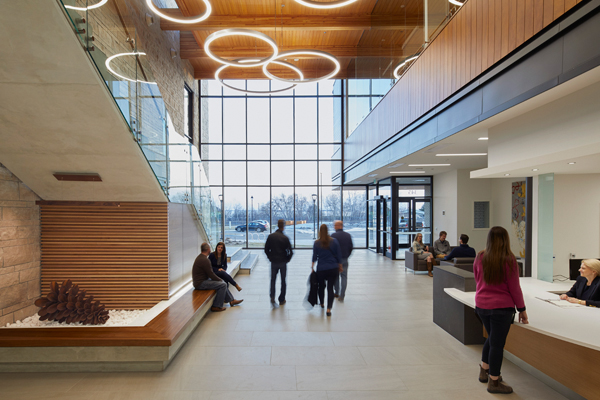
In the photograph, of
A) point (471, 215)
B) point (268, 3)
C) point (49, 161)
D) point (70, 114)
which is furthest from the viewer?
point (471, 215)

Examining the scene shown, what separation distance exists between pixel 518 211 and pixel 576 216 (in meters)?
6.08

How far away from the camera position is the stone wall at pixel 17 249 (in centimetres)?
520

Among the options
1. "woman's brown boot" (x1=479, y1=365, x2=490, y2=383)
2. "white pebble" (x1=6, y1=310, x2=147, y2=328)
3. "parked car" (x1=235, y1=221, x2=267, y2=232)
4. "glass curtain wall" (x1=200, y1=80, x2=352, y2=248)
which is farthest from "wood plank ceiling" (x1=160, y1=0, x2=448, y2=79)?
"parked car" (x1=235, y1=221, x2=267, y2=232)

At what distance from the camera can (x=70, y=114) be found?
4.28 m

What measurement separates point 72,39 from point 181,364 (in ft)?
12.3

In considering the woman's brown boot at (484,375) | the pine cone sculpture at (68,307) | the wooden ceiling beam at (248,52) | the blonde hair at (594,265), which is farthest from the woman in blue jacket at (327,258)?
the wooden ceiling beam at (248,52)

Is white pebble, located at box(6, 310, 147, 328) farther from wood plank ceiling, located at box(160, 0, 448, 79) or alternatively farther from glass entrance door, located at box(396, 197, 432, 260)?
glass entrance door, located at box(396, 197, 432, 260)

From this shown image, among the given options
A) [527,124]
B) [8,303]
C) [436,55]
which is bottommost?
[8,303]

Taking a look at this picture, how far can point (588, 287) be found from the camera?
410cm

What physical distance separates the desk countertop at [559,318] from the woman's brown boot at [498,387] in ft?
2.34

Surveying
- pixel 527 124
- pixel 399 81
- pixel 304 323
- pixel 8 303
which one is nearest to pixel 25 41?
pixel 8 303

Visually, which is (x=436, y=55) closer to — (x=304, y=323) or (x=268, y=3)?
(x=304, y=323)

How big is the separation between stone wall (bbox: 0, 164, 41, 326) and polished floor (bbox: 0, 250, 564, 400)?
78.4 inches

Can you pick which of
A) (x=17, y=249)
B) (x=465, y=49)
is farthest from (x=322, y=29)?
(x=17, y=249)
